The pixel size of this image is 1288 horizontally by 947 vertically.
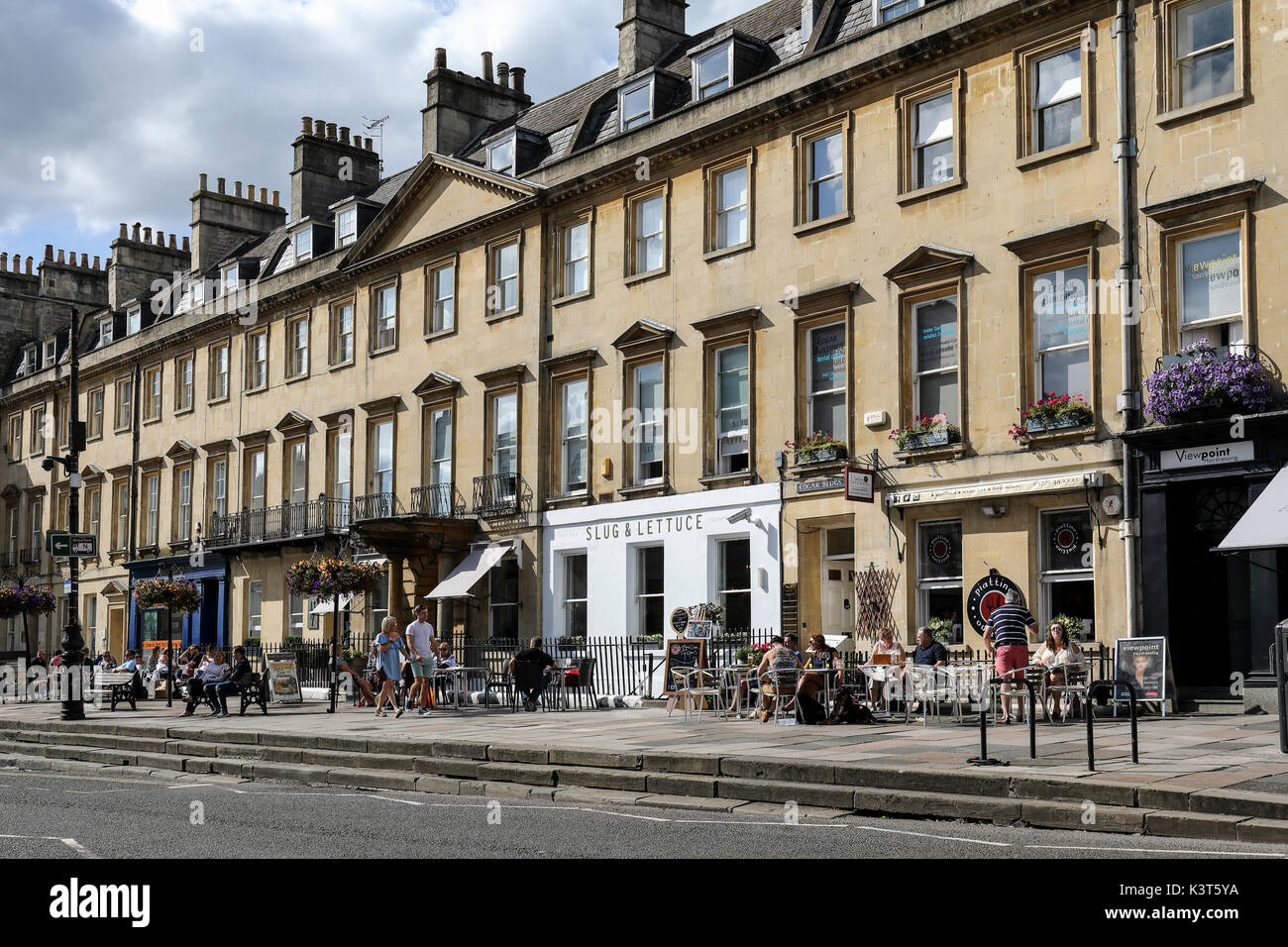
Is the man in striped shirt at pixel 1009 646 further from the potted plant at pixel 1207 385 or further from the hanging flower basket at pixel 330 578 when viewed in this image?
the hanging flower basket at pixel 330 578

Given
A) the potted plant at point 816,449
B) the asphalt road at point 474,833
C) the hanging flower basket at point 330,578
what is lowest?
the asphalt road at point 474,833

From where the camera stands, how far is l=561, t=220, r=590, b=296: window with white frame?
1086 inches

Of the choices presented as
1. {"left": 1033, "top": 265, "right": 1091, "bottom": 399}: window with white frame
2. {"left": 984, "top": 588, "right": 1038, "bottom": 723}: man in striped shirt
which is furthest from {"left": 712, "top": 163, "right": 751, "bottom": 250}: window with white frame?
{"left": 984, "top": 588, "right": 1038, "bottom": 723}: man in striped shirt

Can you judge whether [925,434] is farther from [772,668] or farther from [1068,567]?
[772,668]

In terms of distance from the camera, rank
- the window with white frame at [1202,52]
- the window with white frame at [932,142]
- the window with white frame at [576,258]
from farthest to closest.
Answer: the window with white frame at [576,258] < the window with white frame at [932,142] < the window with white frame at [1202,52]

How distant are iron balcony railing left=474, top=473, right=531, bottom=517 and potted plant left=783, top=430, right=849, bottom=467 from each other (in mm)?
7045

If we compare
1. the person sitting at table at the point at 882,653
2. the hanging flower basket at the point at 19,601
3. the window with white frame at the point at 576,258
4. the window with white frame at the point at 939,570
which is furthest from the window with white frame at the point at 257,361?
the person sitting at table at the point at 882,653

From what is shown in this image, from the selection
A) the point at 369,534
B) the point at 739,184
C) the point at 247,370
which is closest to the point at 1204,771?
the point at 739,184

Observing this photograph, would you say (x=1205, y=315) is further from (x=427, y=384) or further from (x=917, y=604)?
(x=427, y=384)

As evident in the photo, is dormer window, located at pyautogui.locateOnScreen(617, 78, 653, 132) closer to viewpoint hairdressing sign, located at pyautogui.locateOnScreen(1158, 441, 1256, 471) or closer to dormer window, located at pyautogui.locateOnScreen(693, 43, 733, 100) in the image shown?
dormer window, located at pyautogui.locateOnScreen(693, 43, 733, 100)

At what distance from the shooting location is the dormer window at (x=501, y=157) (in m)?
30.1

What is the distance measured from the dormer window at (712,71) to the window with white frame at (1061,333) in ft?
26.4

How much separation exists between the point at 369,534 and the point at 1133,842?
2157 centimetres

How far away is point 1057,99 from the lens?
20.1 metres
